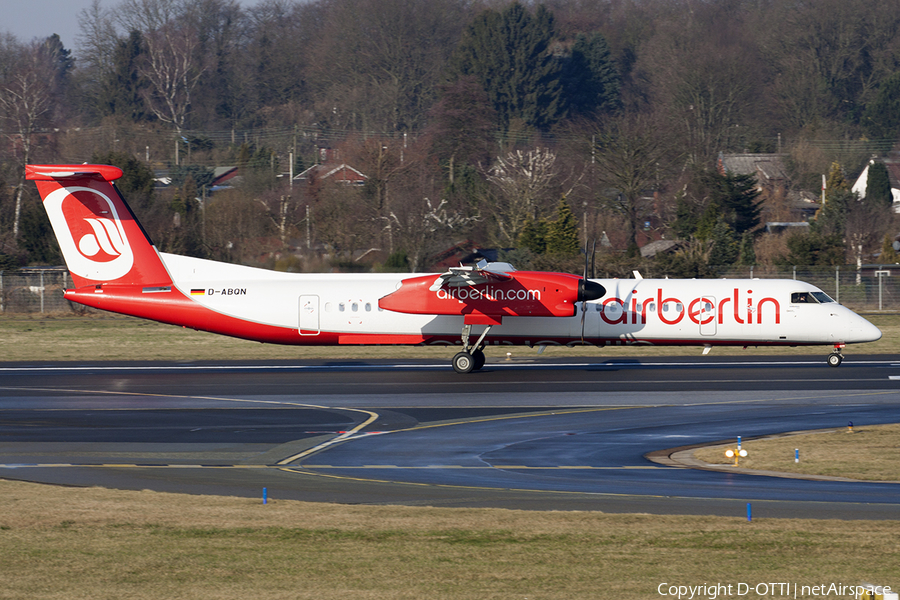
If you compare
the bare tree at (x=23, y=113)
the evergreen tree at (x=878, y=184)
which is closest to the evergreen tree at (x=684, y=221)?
the evergreen tree at (x=878, y=184)

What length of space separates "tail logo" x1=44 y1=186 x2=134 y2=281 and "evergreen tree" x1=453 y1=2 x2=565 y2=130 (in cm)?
7275

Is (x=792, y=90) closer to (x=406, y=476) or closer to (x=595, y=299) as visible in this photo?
(x=595, y=299)

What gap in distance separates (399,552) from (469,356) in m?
17.8

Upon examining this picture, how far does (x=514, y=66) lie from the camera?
327 ft

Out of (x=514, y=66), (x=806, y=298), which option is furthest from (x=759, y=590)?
(x=514, y=66)

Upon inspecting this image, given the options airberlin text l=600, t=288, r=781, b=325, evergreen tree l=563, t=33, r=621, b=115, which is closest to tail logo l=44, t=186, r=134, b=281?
airberlin text l=600, t=288, r=781, b=325

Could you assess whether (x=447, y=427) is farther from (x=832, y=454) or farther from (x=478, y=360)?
(x=478, y=360)

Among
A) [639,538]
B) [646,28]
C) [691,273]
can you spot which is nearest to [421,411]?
[639,538]

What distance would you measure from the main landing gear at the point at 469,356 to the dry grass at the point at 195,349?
426 centimetres

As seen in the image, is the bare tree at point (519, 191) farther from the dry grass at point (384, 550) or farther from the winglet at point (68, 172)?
the dry grass at point (384, 550)

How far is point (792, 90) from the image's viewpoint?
104750mm

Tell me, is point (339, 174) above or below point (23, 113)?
below

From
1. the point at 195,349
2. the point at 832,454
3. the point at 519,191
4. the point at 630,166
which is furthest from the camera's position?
the point at 630,166

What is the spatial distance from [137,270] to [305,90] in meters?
97.0
